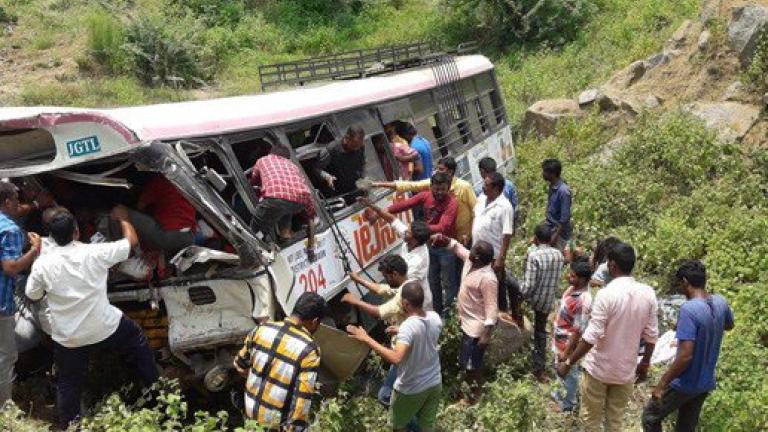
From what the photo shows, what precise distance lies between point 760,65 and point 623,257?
7.92 metres

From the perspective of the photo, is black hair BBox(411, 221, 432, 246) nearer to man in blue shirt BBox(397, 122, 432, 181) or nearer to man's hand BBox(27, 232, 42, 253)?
man in blue shirt BBox(397, 122, 432, 181)

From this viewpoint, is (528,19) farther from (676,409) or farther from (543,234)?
(676,409)

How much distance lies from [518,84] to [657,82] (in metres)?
4.57

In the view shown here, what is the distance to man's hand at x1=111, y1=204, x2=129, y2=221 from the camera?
5.25 meters

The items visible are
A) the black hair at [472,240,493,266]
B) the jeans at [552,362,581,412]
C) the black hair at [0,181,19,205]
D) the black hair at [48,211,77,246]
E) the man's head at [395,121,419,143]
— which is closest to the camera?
the black hair at [48,211,77,246]

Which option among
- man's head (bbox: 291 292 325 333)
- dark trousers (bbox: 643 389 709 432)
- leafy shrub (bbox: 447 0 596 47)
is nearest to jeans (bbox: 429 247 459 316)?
dark trousers (bbox: 643 389 709 432)

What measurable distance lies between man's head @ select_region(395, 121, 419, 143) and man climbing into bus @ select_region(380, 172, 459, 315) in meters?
1.30

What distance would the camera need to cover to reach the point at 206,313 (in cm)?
528

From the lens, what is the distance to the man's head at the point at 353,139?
21.7 feet

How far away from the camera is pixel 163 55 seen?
19.8 meters

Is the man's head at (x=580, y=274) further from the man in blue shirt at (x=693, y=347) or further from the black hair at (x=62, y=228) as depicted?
the black hair at (x=62, y=228)

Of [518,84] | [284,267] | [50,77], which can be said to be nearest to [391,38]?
[518,84]

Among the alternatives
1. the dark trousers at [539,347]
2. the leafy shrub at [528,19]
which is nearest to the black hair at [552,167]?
the dark trousers at [539,347]

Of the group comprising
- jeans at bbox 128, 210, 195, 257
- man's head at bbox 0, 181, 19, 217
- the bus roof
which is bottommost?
jeans at bbox 128, 210, 195, 257
